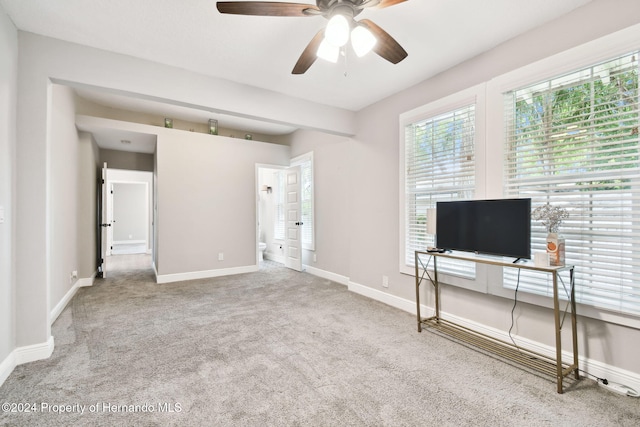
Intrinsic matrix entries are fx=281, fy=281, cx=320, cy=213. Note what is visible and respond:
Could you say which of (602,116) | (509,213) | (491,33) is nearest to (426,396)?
(509,213)

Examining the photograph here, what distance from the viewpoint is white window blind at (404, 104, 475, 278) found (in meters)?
2.72

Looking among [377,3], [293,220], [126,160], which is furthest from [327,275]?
[126,160]

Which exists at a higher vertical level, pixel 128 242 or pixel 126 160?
pixel 126 160

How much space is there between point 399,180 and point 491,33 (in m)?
1.59

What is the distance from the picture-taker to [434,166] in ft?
9.85

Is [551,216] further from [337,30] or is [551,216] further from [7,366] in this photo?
[7,366]

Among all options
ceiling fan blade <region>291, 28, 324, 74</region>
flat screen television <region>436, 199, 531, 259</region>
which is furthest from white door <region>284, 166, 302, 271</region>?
ceiling fan blade <region>291, 28, 324, 74</region>

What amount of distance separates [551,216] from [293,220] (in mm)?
4363

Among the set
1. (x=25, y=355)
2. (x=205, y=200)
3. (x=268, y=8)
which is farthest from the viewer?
(x=205, y=200)

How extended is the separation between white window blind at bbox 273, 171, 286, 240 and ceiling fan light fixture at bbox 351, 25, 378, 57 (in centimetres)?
482

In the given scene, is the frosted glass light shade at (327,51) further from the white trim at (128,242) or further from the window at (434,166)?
the white trim at (128,242)

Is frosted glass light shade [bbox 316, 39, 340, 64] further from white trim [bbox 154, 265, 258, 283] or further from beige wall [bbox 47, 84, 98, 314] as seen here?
white trim [bbox 154, 265, 258, 283]

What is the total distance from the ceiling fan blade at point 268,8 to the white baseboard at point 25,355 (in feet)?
9.17

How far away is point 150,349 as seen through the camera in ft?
7.93
